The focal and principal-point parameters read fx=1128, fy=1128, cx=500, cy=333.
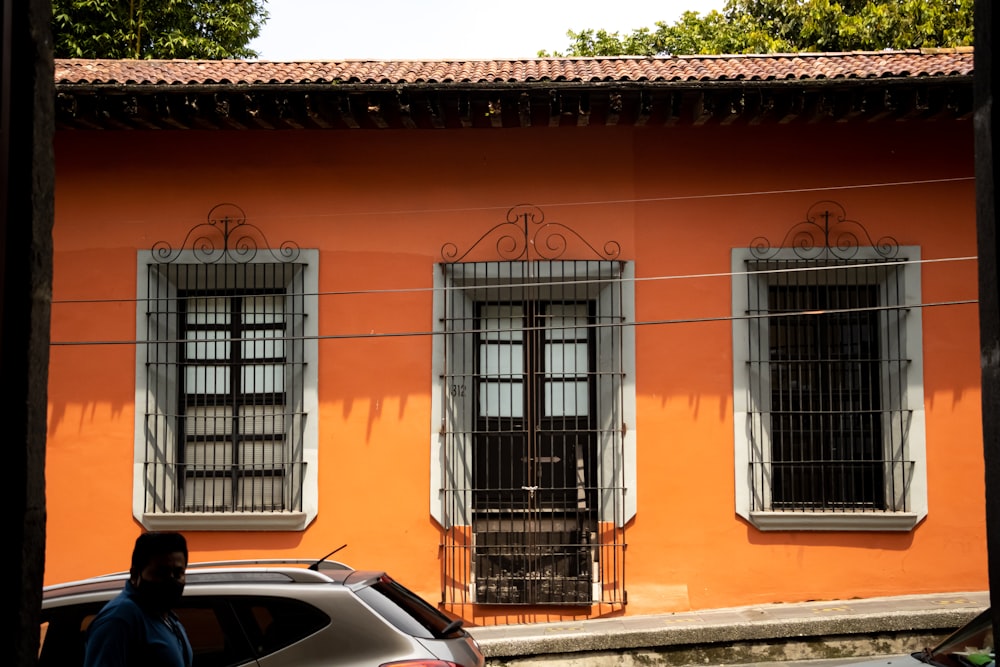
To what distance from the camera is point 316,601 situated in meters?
5.13

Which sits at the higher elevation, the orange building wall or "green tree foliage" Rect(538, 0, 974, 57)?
"green tree foliage" Rect(538, 0, 974, 57)

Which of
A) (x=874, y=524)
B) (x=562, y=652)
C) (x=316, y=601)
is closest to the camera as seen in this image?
(x=316, y=601)

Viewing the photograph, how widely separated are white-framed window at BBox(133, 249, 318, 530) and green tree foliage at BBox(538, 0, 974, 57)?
9.71 metres

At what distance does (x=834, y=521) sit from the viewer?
9602 millimetres

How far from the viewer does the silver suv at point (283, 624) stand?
499 centimetres

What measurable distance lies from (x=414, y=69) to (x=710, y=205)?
114 inches

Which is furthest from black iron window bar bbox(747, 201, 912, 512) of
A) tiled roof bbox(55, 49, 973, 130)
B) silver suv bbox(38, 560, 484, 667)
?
silver suv bbox(38, 560, 484, 667)

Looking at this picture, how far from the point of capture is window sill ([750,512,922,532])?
31.4 ft

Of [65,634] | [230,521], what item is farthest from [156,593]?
[230,521]

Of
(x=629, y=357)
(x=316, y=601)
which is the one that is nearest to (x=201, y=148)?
(x=629, y=357)

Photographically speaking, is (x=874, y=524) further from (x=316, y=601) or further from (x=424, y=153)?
(x=316, y=601)

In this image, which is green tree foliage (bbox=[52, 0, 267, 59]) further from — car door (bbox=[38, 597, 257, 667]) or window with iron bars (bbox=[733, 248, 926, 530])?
car door (bbox=[38, 597, 257, 667])

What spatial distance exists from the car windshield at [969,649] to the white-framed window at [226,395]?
5.61 m

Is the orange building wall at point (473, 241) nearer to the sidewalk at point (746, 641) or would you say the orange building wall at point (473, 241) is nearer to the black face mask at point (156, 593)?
the sidewalk at point (746, 641)
